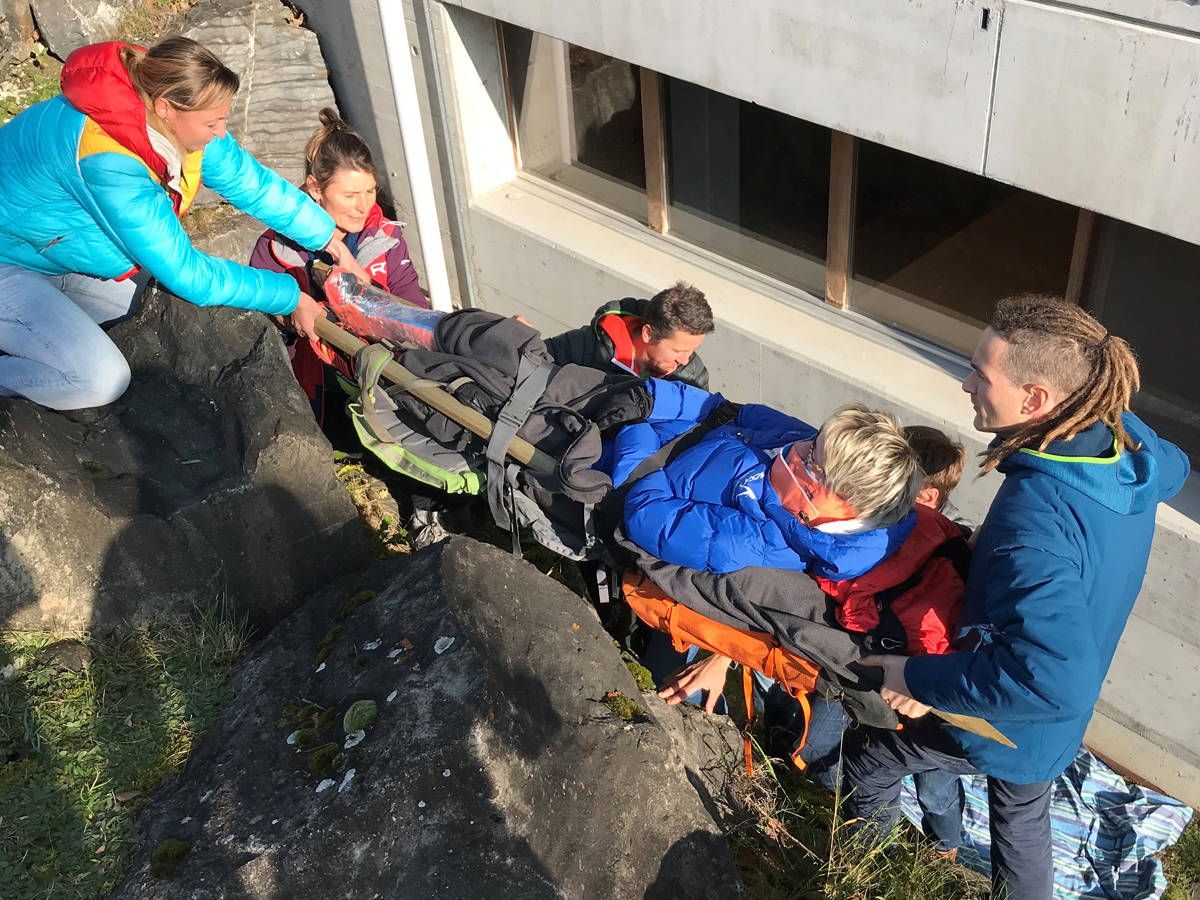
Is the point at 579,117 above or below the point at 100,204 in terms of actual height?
below

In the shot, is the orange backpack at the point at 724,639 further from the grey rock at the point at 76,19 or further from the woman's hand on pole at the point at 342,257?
the grey rock at the point at 76,19

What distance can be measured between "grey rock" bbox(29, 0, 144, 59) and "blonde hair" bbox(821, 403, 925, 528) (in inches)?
276

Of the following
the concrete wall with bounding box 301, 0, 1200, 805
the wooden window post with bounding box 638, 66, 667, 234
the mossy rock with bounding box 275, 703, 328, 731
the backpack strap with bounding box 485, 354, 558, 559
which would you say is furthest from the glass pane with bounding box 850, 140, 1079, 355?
the mossy rock with bounding box 275, 703, 328, 731

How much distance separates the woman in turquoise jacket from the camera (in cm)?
346

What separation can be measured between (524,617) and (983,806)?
7.32 ft

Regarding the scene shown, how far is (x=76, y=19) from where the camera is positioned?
7.50m

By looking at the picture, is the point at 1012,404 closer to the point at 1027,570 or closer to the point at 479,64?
the point at 1027,570

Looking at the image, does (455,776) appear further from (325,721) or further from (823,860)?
(823,860)

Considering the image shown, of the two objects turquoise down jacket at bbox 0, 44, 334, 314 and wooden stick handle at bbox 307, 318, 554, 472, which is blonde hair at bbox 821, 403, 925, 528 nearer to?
wooden stick handle at bbox 307, 318, 554, 472

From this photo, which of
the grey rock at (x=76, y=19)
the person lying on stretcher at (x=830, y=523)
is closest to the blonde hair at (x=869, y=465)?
the person lying on stretcher at (x=830, y=523)

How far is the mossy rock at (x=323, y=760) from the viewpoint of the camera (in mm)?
2953

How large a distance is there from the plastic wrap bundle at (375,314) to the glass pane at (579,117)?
2425 mm

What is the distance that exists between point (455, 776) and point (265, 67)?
6.26 meters

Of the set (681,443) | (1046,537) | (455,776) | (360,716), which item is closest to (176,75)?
(681,443)
